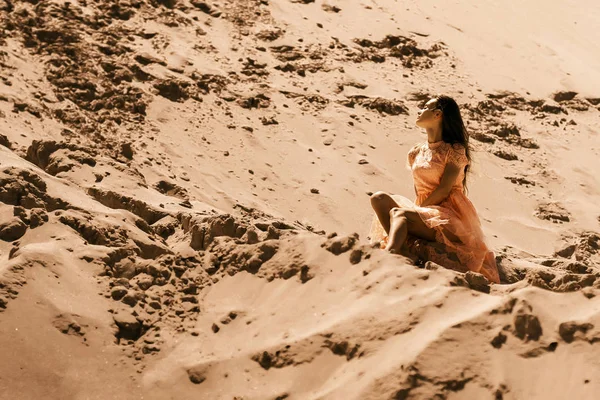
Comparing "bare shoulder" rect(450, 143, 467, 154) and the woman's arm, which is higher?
"bare shoulder" rect(450, 143, 467, 154)

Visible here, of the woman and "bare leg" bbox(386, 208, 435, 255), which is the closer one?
"bare leg" bbox(386, 208, 435, 255)

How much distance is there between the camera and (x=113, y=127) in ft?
23.5

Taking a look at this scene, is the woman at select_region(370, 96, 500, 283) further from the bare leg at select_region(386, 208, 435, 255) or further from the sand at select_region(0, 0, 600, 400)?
the sand at select_region(0, 0, 600, 400)

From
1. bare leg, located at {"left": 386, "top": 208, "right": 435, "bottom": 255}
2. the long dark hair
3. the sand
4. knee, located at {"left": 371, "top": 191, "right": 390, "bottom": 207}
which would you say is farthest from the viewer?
the long dark hair

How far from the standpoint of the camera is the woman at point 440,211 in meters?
4.45

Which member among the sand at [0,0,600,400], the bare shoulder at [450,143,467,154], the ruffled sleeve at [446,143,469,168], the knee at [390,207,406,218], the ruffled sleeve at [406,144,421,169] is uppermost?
the bare shoulder at [450,143,467,154]

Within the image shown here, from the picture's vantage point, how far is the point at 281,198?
21.9 feet

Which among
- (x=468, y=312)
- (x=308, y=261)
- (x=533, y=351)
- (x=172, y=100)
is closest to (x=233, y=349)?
(x=308, y=261)

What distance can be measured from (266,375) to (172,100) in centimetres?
492

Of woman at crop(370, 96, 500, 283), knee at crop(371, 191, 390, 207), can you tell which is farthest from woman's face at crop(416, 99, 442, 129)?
knee at crop(371, 191, 390, 207)

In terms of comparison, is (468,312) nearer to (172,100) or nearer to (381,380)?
(381,380)

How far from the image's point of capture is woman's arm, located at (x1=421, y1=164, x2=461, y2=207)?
462cm

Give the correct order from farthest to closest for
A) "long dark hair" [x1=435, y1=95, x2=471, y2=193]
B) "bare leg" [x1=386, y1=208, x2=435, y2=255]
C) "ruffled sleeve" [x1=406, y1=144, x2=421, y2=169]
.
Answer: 1. "ruffled sleeve" [x1=406, y1=144, x2=421, y2=169]
2. "long dark hair" [x1=435, y1=95, x2=471, y2=193]
3. "bare leg" [x1=386, y1=208, x2=435, y2=255]

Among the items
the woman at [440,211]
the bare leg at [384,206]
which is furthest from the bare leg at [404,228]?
the bare leg at [384,206]
